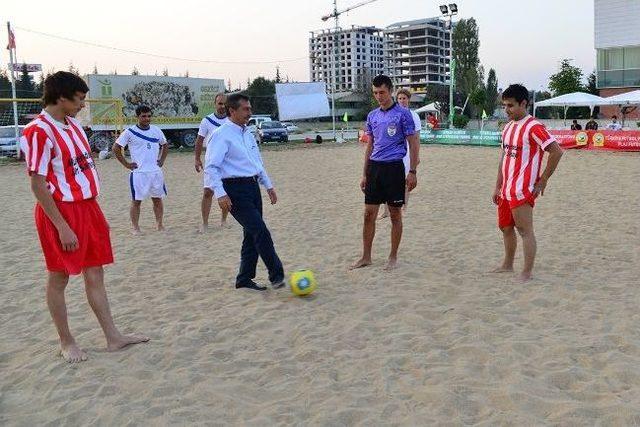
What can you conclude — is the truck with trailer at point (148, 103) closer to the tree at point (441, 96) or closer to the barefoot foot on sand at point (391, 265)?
the barefoot foot on sand at point (391, 265)

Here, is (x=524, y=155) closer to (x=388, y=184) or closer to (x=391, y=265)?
(x=388, y=184)

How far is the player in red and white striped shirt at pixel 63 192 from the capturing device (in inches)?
136

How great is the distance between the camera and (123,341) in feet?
13.1

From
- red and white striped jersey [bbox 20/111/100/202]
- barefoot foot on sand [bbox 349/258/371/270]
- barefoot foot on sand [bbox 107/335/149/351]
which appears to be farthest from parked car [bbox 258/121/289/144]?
red and white striped jersey [bbox 20/111/100/202]

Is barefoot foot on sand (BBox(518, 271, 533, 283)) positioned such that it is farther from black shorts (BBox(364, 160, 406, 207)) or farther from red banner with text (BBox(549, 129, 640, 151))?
red banner with text (BBox(549, 129, 640, 151))

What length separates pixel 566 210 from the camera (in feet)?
29.6

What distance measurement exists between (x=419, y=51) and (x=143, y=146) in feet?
461

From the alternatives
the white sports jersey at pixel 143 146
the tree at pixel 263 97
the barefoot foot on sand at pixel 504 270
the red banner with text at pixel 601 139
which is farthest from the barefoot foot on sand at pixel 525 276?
the tree at pixel 263 97

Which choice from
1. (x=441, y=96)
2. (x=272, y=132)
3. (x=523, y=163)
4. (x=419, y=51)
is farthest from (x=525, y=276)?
(x=419, y=51)

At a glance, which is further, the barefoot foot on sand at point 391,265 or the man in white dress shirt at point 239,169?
the barefoot foot on sand at point 391,265

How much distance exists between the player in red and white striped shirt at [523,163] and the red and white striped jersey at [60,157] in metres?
3.45

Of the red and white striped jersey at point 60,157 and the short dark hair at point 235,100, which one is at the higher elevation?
the short dark hair at point 235,100

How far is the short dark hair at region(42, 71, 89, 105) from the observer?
3551 mm

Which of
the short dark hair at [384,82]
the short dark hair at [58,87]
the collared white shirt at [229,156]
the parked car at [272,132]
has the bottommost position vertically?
the collared white shirt at [229,156]
